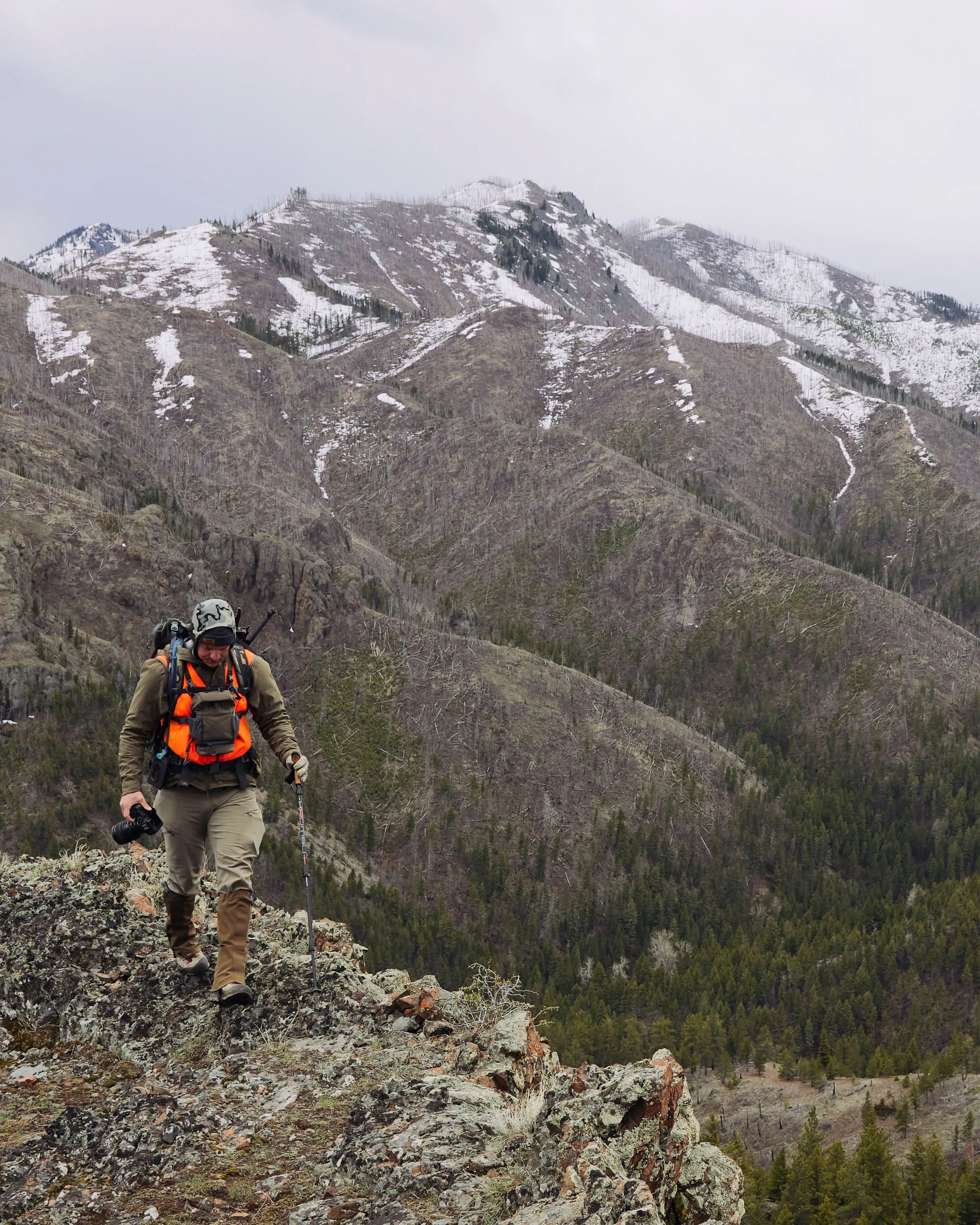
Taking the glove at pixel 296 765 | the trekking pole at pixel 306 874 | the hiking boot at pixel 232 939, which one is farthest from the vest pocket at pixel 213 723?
the hiking boot at pixel 232 939

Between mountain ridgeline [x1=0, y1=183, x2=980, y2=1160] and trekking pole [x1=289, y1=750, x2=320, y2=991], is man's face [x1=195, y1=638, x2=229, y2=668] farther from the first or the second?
mountain ridgeline [x1=0, y1=183, x2=980, y2=1160]

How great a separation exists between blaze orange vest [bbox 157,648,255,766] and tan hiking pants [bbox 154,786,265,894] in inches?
18.4

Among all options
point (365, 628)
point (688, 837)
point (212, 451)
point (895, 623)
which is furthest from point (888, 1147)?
point (212, 451)

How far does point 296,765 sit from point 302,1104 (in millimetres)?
3732

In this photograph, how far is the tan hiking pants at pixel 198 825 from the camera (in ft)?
34.9

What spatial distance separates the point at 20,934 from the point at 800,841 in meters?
156

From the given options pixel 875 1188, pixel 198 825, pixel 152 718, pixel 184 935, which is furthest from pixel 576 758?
pixel 152 718

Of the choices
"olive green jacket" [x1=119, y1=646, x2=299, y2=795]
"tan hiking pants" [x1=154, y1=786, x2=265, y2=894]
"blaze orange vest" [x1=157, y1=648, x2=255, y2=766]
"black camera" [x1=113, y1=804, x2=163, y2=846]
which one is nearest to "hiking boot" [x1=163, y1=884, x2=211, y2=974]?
"tan hiking pants" [x1=154, y1=786, x2=265, y2=894]

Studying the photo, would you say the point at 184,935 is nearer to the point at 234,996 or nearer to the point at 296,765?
the point at 234,996

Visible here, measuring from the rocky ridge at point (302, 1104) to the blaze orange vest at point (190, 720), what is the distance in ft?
8.77

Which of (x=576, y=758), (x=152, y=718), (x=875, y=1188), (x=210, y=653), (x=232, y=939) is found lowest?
(x=875, y=1188)

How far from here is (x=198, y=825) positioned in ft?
35.8

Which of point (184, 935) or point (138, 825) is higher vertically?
point (138, 825)

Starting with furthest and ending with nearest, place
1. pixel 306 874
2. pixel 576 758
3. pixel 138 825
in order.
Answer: pixel 576 758 < pixel 306 874 < pixel 138 825
